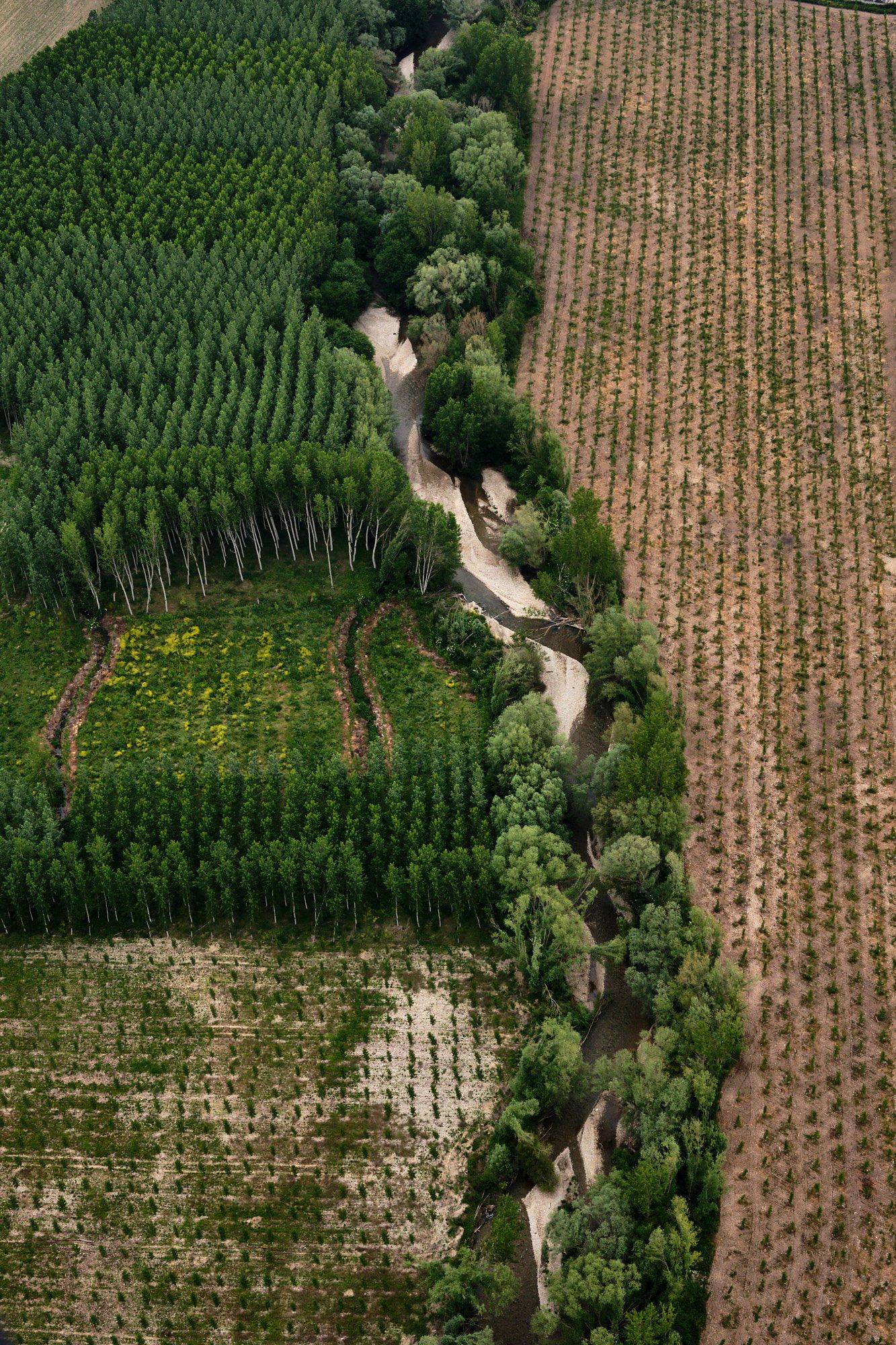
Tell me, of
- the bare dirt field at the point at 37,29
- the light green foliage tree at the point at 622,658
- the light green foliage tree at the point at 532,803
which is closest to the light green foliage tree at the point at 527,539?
the light green foliage tree at the point at 622,658

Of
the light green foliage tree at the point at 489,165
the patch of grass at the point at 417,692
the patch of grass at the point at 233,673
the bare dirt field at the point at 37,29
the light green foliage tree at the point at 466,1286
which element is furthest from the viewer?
the bare dirt field at the point at 37,29

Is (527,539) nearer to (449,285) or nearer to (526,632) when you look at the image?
(526,632)

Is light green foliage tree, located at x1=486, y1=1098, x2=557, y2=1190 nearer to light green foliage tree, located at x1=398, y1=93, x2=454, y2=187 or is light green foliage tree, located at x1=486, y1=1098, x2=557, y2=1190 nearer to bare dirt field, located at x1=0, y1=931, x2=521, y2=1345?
bare dirt field, located at x1=0, y1=931, x2=521, y2=1345

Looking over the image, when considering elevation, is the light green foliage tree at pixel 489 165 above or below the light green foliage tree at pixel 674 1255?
above

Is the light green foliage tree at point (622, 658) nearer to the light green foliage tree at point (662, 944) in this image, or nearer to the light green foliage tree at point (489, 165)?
the light green foliage tree at point (662, 944)

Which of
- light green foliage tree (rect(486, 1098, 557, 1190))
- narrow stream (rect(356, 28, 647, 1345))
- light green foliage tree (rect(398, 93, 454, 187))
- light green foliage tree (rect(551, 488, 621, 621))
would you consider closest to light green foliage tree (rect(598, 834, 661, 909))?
narrow stream (rect(356, 28, 647, 1345))

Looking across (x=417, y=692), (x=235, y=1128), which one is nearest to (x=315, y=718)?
(x=417, y=692)
